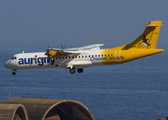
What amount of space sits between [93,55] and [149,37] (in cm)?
1227

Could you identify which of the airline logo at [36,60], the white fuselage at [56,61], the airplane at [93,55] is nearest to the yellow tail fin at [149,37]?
the airplane at [93,55]

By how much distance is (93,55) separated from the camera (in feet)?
248

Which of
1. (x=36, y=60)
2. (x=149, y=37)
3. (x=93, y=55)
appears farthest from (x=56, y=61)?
(x=149, y=37)

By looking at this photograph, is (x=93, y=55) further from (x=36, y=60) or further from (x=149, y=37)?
(x=36, y=60)

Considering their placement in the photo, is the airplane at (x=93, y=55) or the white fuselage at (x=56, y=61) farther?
the white fuselage at (x=56, y=61)

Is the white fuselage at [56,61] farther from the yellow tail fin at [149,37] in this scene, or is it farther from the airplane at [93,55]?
the yellow tail fin at [149,37]

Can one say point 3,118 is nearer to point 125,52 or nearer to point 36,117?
point 36,117

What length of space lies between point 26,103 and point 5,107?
1917cm

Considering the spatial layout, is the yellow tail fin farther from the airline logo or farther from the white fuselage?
the airline logo

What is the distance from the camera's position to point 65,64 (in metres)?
78.0

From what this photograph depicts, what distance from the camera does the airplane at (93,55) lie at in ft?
241

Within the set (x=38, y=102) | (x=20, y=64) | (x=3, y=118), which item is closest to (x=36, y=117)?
(x=38, y=102)

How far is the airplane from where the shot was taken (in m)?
73.4

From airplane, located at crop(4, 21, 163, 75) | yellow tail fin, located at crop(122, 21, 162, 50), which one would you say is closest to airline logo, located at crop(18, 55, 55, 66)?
airplane, located at crop(4, 21, 163, 75)
